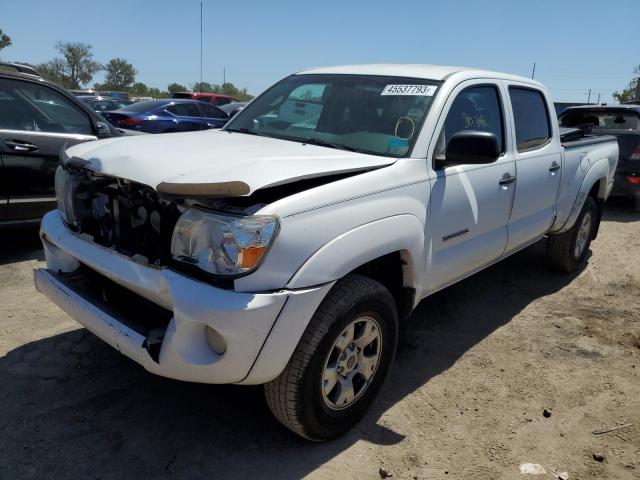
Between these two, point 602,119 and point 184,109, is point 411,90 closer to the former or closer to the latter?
point 602,119

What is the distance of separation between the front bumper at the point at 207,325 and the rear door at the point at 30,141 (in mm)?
2931

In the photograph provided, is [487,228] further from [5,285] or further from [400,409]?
[5,285]

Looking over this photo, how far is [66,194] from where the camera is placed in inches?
115

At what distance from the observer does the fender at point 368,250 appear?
2.24 m

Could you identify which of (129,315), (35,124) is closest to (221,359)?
(129,315)

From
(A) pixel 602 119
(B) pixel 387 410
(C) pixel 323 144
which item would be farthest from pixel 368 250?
(A) pixel 602 119

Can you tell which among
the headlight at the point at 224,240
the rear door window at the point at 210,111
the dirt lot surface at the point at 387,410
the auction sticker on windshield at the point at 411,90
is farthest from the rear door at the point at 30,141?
the rear door window at the point at 210,111

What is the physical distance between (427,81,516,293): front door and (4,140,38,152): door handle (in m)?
3.73

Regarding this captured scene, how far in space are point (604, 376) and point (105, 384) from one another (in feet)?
10.2

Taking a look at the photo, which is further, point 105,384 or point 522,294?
point 522,294

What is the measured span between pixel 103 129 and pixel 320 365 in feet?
13.5

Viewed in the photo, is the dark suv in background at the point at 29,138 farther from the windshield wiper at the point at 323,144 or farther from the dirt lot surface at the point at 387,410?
the windshield wiper at the point at 323,144

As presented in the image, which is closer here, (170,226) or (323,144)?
(170,226)

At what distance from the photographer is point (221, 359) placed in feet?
7.06
